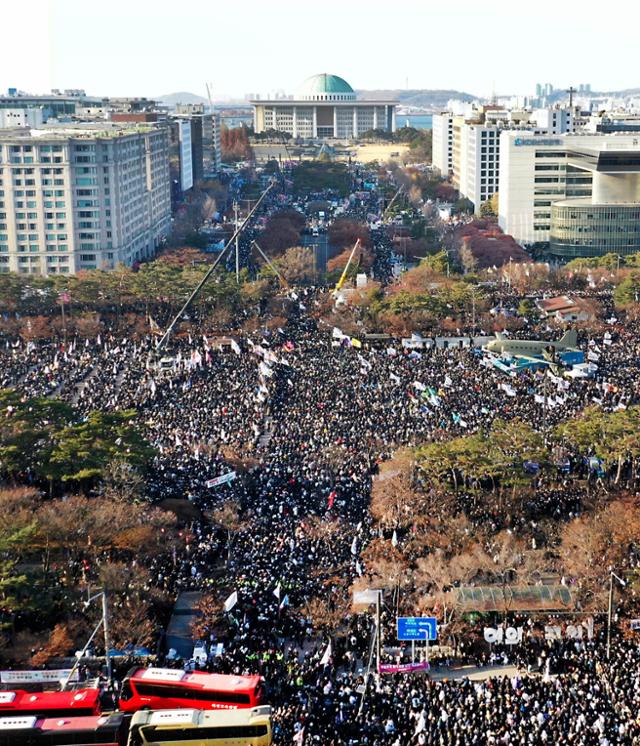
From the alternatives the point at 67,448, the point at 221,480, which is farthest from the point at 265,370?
the point at 67,448

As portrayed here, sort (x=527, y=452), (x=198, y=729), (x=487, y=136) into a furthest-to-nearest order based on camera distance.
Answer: (x=487, y=136), (x=527, y=452), (x=198, y=729)

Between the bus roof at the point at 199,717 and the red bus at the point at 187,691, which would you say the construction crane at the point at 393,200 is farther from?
the bus roof at the point at 199,717

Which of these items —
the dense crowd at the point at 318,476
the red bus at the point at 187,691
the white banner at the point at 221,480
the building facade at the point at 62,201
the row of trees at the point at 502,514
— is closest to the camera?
the red bus at the point at 187,691

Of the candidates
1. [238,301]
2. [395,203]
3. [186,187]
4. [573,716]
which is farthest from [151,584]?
[186,187]

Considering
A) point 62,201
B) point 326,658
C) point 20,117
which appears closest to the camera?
point 326,658

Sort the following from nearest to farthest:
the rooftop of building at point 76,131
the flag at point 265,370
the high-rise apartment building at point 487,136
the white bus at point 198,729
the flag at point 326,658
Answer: the white bus at point 198,729
the flag at point 326,658
the flag at point 265,370
the rooftop of building at point 76,131
the high-rise apartment building at point 487,136

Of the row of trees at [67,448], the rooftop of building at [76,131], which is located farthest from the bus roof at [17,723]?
the rooftop of building at [76,131]

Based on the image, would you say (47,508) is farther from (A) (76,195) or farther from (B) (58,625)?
(A) (76,195)

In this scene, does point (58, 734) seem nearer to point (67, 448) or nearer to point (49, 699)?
point (49, 699)

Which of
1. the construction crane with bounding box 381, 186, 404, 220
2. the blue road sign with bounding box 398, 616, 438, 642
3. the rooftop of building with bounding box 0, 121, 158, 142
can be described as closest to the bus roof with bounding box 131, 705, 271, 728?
the blue road sign with bounding box 398, 616, 438, 642
